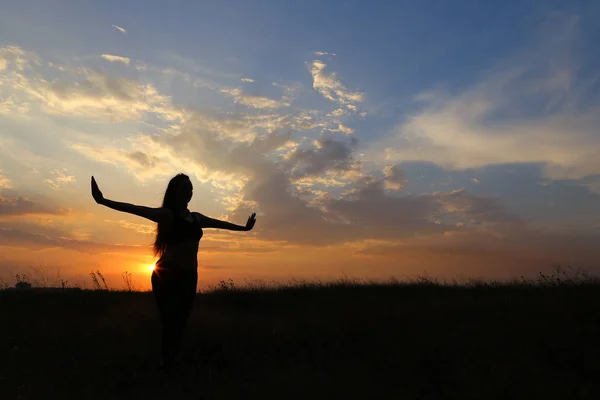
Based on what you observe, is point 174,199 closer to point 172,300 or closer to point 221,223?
point 221,223

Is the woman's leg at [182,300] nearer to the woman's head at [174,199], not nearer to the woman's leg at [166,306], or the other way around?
the woman's leg at [166,306]

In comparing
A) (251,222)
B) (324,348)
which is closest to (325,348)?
(324,348)

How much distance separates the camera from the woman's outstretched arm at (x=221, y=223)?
22.4 ft

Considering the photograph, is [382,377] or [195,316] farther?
[195,316]

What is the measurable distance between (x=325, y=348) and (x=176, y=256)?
3.17m

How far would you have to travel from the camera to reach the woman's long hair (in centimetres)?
643

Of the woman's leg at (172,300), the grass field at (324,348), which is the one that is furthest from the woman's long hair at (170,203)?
the grass field at (324,348)

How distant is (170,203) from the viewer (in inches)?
254

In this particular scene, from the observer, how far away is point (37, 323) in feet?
31.7

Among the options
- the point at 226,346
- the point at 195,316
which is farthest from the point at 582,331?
the point at 195,316

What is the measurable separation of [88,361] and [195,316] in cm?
269

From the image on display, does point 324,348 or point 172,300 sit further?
point 324,348

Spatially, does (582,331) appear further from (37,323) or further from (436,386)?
(37,323)

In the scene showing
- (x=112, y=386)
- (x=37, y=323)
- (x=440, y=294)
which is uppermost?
(x=440, y=294)
